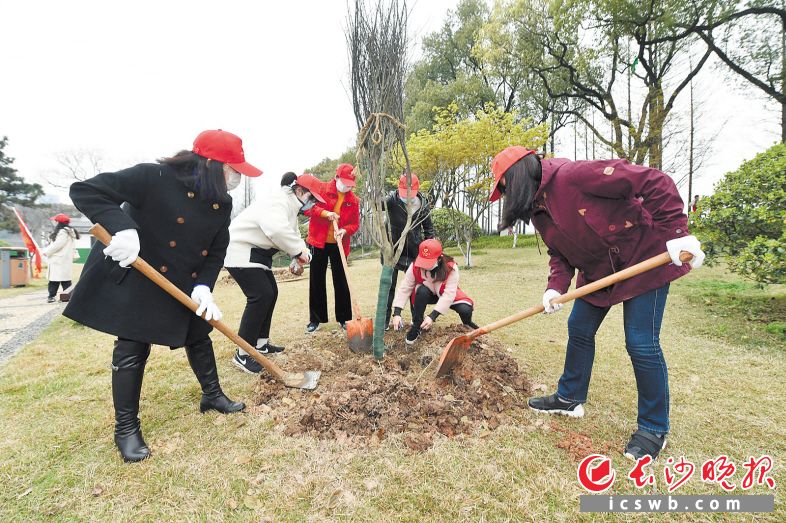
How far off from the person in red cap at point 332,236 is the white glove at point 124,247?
236cm

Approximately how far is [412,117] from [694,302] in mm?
17951

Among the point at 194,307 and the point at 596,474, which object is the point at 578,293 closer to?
the point at 596,474

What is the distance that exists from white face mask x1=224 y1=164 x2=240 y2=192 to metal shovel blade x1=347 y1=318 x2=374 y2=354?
1.87 metres

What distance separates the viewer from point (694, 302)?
19.3 ft

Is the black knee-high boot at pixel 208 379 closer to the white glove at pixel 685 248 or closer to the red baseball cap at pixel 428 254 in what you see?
the red baseball cap at pixel 428 254

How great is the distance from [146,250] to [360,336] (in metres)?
2.13

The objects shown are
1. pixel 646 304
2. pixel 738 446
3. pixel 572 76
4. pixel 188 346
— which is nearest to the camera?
pixel 646 304

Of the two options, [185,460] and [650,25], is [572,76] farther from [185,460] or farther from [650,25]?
[185,460]

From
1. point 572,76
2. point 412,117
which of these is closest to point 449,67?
point 412,117

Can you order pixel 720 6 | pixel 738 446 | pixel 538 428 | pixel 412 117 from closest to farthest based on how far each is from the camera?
pixel 738 446 < pixel 538 428 < pixel 720 6 < pixel 412 117

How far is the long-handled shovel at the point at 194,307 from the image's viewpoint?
204 centimetres

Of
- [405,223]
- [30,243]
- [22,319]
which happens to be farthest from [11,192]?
[405,223]

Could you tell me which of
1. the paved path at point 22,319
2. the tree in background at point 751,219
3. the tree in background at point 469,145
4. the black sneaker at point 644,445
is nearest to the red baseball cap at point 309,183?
the black sneaker at point 644,445

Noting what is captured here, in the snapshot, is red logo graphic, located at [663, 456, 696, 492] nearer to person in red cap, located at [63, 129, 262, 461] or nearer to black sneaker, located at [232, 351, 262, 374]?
person in red cap, located at [63, 129, 262, 461]
